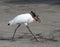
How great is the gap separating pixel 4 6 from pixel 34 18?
9.33 meters

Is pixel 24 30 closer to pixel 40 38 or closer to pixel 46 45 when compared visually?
pixel 40 38

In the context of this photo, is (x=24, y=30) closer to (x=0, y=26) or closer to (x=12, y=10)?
(x=0, y=26)

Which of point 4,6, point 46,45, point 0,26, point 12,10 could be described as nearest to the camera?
point 46,45

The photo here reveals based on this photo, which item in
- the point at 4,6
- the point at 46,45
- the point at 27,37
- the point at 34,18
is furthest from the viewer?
the point at 4,6

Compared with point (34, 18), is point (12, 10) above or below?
below

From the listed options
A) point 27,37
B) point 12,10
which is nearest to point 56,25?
point 27,37

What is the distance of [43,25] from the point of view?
13.2m

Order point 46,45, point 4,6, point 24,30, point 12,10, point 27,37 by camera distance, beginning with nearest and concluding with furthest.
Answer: point 46,45, point 27,37, point 24,30, point 12,10, point 4,6

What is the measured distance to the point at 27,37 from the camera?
35.4 feet

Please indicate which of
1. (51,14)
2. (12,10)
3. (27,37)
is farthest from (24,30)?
(12,10)

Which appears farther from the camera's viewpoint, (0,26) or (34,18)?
(0,26)

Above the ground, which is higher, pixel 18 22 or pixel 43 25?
pixel 18 22

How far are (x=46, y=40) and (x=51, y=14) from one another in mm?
6054

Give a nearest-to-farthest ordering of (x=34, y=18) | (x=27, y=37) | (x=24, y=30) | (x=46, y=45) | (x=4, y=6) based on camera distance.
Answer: (x=46, y=45) < (x=34, y=18) < (x=27, y=37) < (x=24, y=30) < (x=4, y=6)
